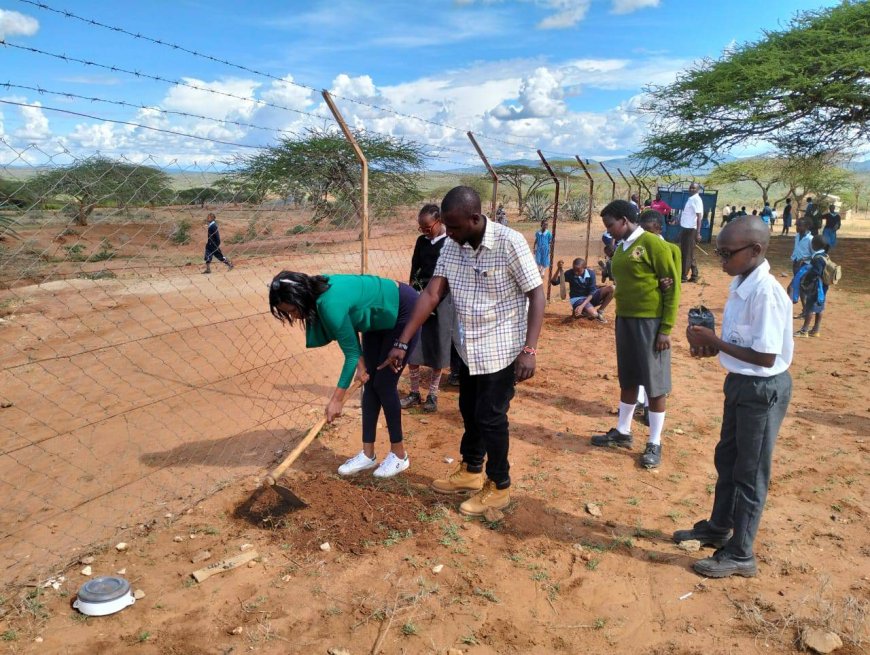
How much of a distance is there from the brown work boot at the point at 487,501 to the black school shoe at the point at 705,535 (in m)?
0.91

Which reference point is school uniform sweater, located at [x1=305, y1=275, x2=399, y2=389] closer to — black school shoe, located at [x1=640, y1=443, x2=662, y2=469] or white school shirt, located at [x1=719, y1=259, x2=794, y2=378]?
white school shirt, located at [x1=719, y1=259, x2=794, y2=378]

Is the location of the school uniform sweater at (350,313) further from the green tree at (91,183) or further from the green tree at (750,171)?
the green tree at (750,171)

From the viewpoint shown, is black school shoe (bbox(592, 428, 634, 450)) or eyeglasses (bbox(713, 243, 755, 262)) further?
black school shoe (bbox(592, 428, 634, 450))

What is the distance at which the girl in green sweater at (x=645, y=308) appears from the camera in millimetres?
3688

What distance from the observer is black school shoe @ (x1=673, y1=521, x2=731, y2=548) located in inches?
113

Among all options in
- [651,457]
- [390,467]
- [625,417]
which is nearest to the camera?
[390,467]

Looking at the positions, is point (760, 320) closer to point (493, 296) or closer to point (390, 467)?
point (493, 296)

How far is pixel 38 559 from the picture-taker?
9.66 feet

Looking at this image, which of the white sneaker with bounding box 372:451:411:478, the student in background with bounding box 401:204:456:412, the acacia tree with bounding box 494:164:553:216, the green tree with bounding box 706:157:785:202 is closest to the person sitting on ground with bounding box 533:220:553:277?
the student in background with bounding box 401:204:456:412

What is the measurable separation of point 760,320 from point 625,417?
1.85m

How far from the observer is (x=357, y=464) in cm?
369

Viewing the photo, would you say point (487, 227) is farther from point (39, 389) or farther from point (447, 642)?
point (39, 389)

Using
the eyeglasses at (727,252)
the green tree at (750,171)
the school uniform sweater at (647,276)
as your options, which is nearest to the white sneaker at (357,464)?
the school uniform sweater at (647,276)

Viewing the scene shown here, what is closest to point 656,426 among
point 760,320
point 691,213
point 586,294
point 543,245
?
point 760,320
